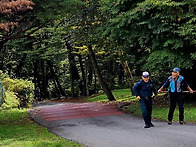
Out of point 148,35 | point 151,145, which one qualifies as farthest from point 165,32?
point 151,145

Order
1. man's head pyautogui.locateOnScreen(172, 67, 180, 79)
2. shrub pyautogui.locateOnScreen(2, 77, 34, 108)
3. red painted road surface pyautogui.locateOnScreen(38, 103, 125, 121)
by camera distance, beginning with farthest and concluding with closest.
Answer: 1. shrub pyautogui.locateOnScreen(2, 77, 34, 108)
2. red painted road surface pyautogui.locateOnScreen(38, 103, 125, 121)
3. man's head pyautogui.locateOnScreen(172, 67, 180, 79)

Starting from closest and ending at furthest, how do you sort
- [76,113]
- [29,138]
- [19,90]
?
[29,138]
[76,113]
[19,90]

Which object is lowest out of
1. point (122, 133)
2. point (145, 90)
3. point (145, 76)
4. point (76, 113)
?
point (76, 113)

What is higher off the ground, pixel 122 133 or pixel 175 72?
pixel 175 72

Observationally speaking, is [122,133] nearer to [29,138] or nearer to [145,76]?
[145,76]

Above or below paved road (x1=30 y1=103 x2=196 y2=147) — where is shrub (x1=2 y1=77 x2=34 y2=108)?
above

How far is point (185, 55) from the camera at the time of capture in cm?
1362

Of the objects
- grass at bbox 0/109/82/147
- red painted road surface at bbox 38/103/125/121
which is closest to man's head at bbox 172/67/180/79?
grass at bbox 0/109/82/147

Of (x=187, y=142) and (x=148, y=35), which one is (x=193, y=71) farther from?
(x=187, y=142)

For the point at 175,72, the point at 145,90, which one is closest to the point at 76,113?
the point at 145,90

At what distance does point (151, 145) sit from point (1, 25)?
700 cm

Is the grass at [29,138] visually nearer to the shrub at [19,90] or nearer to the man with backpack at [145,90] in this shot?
the man with backpack at [145,90]

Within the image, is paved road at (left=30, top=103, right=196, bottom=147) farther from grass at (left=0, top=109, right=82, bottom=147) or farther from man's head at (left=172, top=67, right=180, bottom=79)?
man's head at (left=172, top=67, right=180, bottom=79)

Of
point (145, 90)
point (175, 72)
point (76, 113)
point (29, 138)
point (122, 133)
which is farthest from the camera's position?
point (76, 113)
